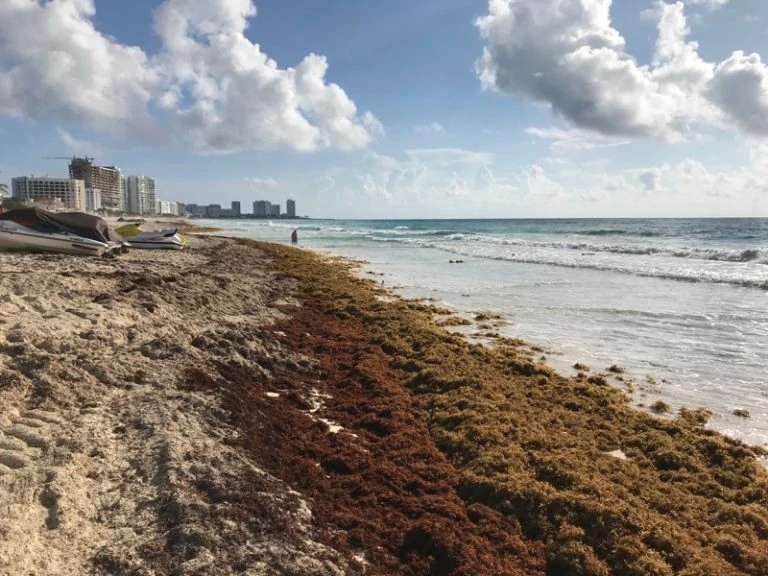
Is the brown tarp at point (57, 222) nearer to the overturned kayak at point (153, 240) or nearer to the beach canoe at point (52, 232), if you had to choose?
the beach canoe at point (52, 232)

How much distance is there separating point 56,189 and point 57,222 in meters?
140

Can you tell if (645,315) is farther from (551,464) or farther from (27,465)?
(27,465)


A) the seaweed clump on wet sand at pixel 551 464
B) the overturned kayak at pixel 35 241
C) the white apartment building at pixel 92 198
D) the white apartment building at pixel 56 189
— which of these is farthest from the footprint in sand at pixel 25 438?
the white apartment building at pixel 92 198

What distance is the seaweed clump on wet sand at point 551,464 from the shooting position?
12.0ft

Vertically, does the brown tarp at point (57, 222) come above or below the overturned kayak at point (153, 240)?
above

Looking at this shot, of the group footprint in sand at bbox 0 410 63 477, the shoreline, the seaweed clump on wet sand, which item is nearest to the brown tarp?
the shoreline

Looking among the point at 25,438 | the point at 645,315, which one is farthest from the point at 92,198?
the point at 25,438

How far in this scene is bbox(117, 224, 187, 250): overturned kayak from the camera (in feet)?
75.7

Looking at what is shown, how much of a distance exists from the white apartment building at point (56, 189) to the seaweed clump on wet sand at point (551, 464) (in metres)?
143

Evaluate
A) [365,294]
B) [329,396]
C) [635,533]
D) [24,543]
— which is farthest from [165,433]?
[365,294]

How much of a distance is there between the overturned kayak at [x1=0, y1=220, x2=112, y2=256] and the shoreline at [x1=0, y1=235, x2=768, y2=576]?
30.3ft

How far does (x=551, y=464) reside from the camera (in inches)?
185

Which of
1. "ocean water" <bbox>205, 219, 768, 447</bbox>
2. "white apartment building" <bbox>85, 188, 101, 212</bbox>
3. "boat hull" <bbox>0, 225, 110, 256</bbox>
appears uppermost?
"white apartment building" <bbox>85, 188, 101, 212</bbox>

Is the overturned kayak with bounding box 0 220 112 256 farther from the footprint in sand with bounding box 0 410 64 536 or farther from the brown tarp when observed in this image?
the footprint in sand with bounding box 0 410 64 536
